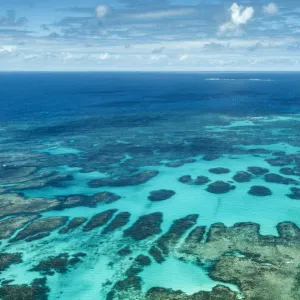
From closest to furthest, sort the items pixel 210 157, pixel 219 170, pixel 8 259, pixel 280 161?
pixel 8 259 → pixel 219 170 → pixel 280 161 → pixel 210 157

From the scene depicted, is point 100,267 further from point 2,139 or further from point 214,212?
point 2,139

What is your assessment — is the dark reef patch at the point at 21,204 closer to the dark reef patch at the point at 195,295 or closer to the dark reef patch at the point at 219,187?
the dark reef patch at the point at 195,295

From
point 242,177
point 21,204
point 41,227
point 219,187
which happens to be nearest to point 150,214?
point 219,187

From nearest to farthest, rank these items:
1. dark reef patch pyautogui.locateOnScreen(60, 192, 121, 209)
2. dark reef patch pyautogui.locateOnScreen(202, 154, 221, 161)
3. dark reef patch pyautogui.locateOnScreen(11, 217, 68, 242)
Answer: dark reef patch pyautogui.locateOnScreen(11, 217, 68, 242) < dark reef patch pyautogui.locateOnScreen(60, 192, 121, 209) < dark reef patch pyautogui.locateOnScreen(202, 154, 221, 161)

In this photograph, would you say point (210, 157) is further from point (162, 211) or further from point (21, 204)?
point (21, 204)

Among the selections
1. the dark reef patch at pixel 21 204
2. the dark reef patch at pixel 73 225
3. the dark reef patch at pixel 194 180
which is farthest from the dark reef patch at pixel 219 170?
the dark reef patch at pixel 21 204

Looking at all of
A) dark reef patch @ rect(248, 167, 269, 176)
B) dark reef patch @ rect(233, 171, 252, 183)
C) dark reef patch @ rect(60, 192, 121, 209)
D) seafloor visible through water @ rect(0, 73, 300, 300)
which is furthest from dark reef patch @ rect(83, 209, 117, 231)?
dark reef patch @ rect(248, 167, 269, 176)

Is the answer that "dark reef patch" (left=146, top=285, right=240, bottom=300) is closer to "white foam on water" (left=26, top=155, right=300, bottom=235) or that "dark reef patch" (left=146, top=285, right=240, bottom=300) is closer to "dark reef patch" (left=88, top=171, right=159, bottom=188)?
"white foam on water" (left=26, top=155, right=300, bottom=235)

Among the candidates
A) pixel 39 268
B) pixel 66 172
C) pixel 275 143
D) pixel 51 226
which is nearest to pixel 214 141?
pixel 275 143
